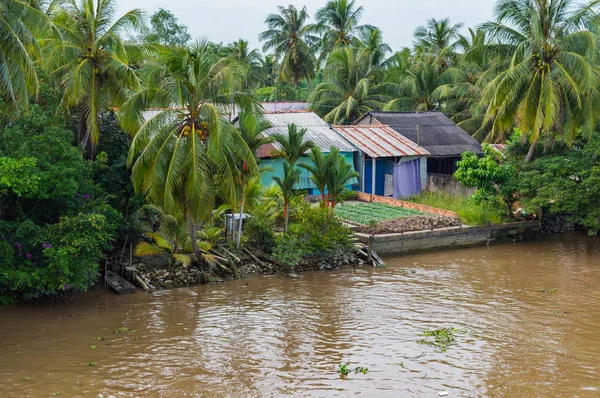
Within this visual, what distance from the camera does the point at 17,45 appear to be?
1335 centimetres

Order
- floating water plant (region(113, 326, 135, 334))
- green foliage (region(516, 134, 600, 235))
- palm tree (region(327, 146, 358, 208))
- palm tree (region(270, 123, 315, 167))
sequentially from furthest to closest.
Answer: green foliage (region(516, 134, 600, 235)), palm tree (region(327, 146, 358, 208)), palm tree (region(270, 123, 315, 167)), floating water plant (region(113, 326, 135, 334))

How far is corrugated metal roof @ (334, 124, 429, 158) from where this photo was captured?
1074 inches

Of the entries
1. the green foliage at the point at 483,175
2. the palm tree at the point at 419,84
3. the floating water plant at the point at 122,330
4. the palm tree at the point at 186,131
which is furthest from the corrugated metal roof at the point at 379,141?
the floating water plant at the point at 122,330

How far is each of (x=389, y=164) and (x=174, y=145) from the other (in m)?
13.1

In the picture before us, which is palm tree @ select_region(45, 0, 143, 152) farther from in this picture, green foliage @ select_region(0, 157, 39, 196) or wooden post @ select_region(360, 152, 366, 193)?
wooden post @ select_region(360, 152, 366, 193)

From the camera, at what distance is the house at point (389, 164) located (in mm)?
27531

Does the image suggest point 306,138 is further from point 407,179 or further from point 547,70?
point 547,70

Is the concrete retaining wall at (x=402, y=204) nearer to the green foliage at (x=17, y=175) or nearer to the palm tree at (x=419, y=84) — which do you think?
the palm tree at (x=419, y=84)

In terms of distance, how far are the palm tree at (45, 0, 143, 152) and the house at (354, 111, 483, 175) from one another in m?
14.4

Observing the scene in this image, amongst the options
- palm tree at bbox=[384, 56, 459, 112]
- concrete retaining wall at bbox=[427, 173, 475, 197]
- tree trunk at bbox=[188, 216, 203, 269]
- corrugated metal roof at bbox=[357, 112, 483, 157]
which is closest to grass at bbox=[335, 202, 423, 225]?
concrete retaining wall at bbox=[427, 173, 475, 197]

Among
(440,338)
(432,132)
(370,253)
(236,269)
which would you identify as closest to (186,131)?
(236,269)

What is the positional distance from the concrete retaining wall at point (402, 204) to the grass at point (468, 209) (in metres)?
0.52

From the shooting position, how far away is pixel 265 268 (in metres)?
19.5

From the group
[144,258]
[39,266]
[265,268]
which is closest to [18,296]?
[39,266]
